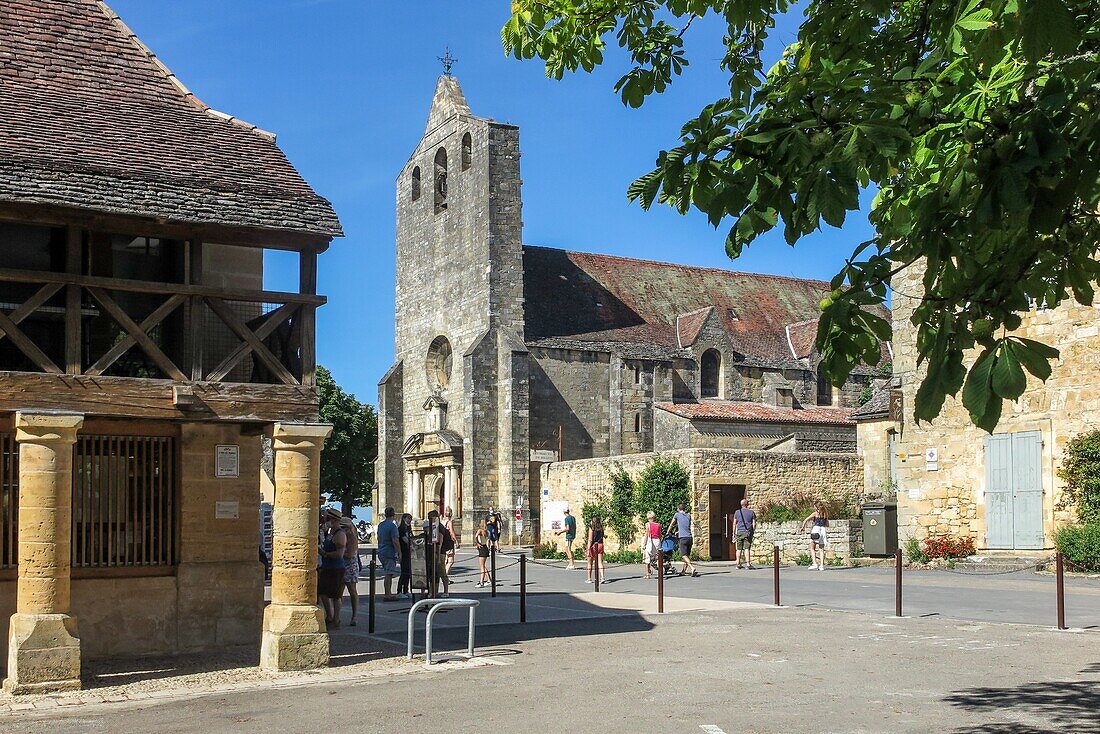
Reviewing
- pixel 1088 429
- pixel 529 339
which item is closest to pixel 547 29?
pixel 1088 429

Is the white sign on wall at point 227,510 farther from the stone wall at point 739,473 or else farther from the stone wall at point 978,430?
the stone wall at point 739,473

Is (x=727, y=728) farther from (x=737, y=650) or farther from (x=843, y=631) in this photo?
(x=843, y=631)

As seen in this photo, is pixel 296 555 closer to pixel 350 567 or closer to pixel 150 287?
pixel 150 287

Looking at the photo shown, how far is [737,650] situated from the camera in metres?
12.4

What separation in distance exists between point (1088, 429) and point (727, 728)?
15.9 meters

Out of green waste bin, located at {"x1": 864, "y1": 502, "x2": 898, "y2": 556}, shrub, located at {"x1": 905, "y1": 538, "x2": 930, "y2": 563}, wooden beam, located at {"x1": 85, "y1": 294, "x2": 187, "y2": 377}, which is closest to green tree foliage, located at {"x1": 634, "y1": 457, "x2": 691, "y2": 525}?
green waste bin, located at {"x1": 864, "y1": 502, "x2": 898, "y2": 556}

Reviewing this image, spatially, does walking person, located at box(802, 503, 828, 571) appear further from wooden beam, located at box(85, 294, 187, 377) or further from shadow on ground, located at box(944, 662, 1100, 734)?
wooden beam, located at box(85, 294, 187, 377)

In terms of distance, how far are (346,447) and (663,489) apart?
35017 millimetres

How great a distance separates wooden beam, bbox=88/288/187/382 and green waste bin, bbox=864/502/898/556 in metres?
18.9

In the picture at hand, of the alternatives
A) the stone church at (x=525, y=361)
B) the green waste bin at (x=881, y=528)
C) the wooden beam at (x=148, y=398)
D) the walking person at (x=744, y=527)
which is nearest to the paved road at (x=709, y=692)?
the wooden beam at (x=148, y=398)

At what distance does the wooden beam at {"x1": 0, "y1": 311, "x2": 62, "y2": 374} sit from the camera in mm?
10750

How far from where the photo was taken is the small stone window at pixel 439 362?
157 feet

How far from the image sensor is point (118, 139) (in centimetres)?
1227

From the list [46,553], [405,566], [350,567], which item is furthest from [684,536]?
[46,553]
